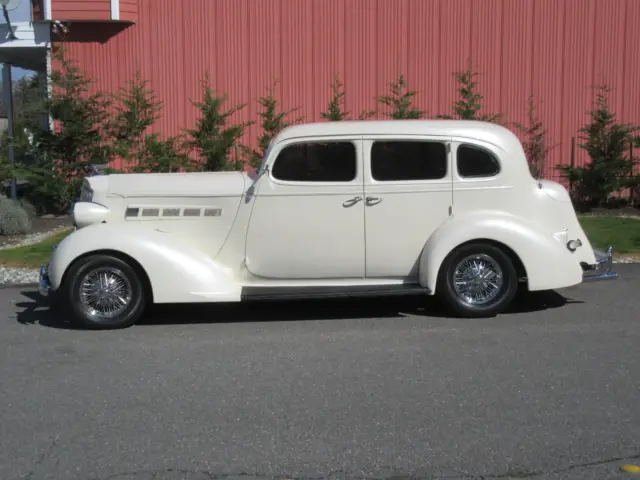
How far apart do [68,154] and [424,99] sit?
24.4 feet

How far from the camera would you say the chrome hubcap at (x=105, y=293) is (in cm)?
718

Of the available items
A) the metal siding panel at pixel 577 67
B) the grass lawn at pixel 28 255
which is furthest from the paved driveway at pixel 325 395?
the metal siding panel at pixel 577 67

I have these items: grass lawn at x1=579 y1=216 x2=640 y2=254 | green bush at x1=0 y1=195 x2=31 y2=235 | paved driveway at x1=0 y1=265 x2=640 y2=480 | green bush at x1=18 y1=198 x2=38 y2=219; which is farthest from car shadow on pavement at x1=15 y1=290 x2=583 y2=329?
green bush at x1=18 y1=198 x2=38 y2=219

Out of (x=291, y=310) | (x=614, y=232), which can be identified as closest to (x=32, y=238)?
(x=291, y=310)

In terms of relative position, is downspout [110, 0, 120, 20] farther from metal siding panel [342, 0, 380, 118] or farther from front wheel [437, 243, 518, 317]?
front wheel [437, 243, 518, 317]

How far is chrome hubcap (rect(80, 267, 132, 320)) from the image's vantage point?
23.5 ft

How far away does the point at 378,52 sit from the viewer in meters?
16.7

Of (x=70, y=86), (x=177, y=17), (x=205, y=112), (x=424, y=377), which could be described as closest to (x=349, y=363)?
(x=424, y=377)

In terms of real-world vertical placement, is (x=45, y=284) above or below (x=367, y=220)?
below

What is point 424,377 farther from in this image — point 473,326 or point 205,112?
point 205,112

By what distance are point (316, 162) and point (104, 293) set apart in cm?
231

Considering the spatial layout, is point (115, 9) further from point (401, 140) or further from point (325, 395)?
point (325, 395)

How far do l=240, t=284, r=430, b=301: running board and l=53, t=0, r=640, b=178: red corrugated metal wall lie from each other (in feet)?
32.4

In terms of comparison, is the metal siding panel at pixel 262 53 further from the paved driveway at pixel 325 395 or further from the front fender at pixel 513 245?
the front fender at pixel 513 245
